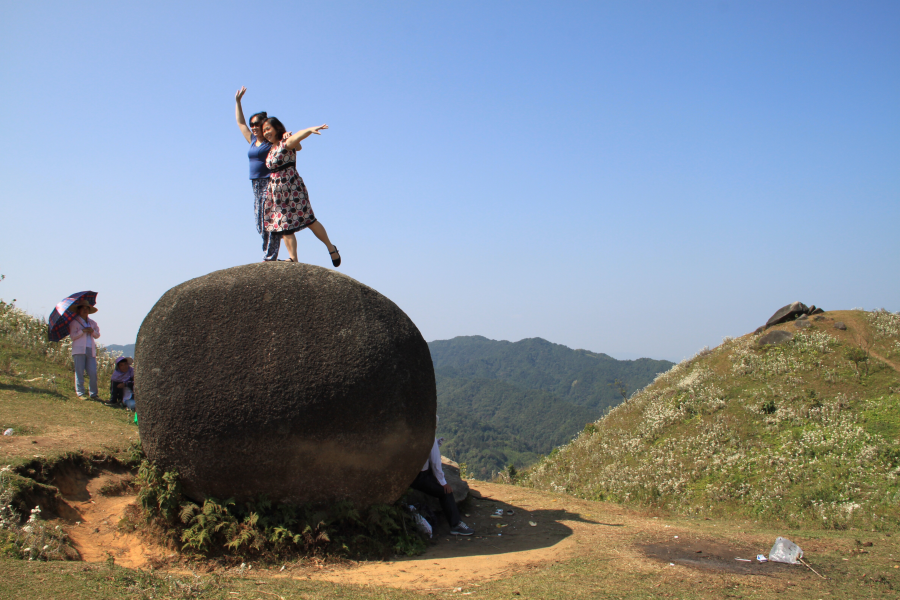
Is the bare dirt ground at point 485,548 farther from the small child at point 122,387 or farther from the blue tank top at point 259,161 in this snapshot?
the blue tank top at point 259,161

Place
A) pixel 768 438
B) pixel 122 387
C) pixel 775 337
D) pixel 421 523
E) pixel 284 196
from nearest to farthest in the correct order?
pixel 421 523
pixel 284 196
pixel 122 387
pixel 768 438
pixel 775 337

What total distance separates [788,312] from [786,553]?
612 inches

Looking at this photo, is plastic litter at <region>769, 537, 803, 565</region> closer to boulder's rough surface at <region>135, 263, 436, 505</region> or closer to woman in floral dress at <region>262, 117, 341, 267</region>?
boulder's rough surface at <region>135, 263, 436, 505</region>

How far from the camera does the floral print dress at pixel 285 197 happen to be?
23.4 feet

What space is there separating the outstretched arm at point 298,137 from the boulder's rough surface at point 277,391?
5.28 ft

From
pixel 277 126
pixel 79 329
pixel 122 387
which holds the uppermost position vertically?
pixel 277 126

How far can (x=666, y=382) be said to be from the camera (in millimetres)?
19672

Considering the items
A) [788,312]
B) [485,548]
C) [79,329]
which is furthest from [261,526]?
[788,312]

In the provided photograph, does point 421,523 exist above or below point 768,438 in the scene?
below

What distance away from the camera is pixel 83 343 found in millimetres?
10859

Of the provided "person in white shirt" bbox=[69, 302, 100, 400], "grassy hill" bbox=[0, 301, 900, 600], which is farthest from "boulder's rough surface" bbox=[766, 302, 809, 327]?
"person in white shirt" bbox=[69, 302, 100, 400]

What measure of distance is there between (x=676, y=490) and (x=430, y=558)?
26.3 ft

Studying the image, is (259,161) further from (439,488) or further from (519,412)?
(519,412)

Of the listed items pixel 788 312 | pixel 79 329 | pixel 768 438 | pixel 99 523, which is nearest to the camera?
pixel 99 523
